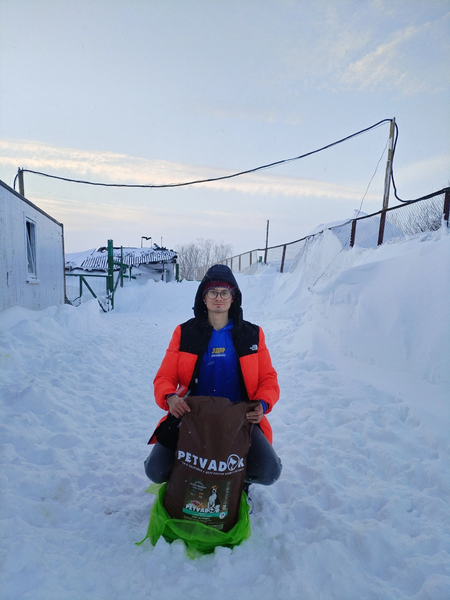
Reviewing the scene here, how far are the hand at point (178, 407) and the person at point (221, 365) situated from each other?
91 mm

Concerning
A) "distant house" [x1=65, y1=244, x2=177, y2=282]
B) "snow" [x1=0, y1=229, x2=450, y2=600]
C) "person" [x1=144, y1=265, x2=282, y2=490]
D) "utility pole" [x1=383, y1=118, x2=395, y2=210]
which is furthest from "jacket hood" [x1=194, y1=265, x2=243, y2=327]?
"distant house" [x1=65, y1=244, x2=177, y2=282]

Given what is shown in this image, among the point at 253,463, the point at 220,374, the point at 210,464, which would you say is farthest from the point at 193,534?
the point at 220,374

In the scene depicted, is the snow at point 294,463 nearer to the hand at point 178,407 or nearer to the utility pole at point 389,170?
the hand at point 178,407

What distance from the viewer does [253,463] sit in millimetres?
2211

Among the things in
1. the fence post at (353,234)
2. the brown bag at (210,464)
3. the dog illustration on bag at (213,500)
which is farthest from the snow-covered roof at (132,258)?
the dog illustration on bag at (213,500)

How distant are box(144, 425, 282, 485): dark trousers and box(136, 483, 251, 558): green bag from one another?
0.75 feet

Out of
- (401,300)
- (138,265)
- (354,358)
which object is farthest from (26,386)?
(138,265)

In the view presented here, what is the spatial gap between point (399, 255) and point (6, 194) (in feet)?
24.5

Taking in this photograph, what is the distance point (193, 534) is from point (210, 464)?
40cm

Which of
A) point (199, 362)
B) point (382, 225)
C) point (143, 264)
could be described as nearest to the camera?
point (199, 362)

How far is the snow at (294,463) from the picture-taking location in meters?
1.81

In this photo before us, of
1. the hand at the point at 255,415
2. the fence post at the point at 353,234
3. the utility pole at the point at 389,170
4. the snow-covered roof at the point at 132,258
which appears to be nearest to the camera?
the hand at the point at 255,415

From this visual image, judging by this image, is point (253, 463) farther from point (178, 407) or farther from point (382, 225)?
point (382, 225)

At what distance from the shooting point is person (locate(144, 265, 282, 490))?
7.31ft
